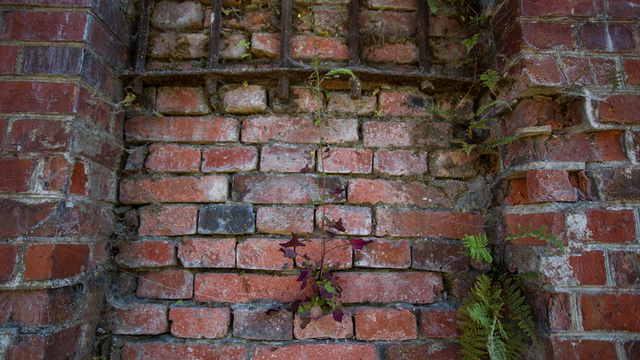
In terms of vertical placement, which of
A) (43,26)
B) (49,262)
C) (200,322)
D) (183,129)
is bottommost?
(200,322)

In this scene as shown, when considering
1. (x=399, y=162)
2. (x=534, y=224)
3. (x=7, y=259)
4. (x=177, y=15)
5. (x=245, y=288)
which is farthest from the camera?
(x=177, y=15)

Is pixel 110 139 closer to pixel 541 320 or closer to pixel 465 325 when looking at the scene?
pixel 465 325

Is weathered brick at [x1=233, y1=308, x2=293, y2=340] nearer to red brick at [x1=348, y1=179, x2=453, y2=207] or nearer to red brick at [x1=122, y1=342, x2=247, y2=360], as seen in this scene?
red brick at [x1=122, y1=342, x2=247, y2=360]

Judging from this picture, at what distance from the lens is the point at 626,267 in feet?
3.23

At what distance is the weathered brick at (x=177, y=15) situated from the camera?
1400 millimetres

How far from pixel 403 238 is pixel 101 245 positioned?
1138mm

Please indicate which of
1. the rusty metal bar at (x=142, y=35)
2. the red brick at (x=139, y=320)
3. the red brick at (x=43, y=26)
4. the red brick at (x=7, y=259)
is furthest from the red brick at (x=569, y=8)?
the red brick at (x=7, y=259)

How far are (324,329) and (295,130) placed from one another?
0.78 meters

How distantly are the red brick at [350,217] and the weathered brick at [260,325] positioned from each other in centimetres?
37

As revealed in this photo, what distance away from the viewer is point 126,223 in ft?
4.11

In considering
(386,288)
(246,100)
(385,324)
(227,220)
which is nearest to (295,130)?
(246,100)

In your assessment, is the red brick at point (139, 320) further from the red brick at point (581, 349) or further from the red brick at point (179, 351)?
the red brick at point (581, 349)

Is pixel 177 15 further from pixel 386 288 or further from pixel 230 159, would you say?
pixel 386 288

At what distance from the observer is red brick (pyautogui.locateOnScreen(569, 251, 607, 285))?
0.99 metres
